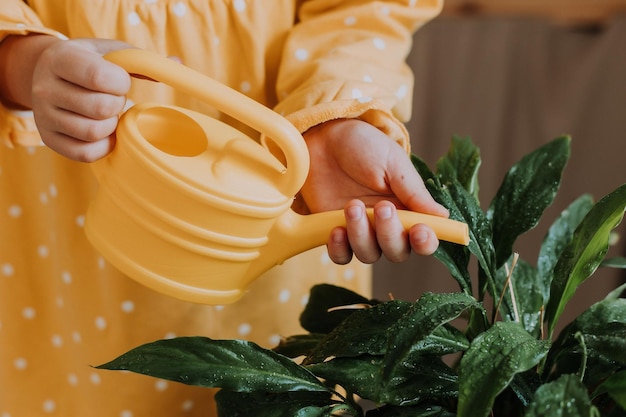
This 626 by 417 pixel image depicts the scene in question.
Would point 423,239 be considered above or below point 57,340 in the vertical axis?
above

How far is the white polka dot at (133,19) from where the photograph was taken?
0.50 metres

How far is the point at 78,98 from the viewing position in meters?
0.37

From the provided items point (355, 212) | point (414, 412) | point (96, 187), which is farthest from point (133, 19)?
point (414, 412)

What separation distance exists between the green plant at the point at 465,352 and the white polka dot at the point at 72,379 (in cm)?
26

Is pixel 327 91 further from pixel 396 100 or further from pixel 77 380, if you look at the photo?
pixel 77 380

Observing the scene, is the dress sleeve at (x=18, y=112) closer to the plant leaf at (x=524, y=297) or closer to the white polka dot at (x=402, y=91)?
the white polka dot at (x=402, y=91)

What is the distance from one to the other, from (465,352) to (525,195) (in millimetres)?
132

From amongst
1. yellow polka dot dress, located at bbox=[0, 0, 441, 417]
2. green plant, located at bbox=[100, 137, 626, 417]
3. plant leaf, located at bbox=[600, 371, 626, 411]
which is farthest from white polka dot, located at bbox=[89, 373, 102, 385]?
plant leaf, located at bbox=[600, 371, 626, 411]

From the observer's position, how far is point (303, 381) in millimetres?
388

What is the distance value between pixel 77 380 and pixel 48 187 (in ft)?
0.60

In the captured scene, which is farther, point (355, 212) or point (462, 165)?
point (462, 165)

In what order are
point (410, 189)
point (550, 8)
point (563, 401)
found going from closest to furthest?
point (563, 401)
point (410, 189)
point (550, 8)

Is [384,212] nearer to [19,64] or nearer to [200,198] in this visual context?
[200,198]

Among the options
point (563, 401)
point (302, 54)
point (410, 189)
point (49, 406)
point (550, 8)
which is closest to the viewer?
point (563, 401)
